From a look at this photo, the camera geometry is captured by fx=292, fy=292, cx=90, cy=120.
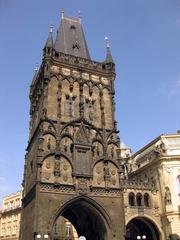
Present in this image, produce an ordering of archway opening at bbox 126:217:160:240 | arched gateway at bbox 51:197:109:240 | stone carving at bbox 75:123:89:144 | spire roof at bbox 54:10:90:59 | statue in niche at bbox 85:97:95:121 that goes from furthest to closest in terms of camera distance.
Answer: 1. archway opening at bbox 126:217:160:240
2. spire roof at bbox 54:10:90:59
3. statue in niche at bbox 85:97:95:121
4. stone carving at bbox 75:123:89:144
5. arched gateway at bbox 51:197:109:240

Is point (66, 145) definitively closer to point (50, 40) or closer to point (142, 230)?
point (50, 40)

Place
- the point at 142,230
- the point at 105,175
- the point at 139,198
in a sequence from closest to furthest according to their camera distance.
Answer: the point at 105,175
the point at 139,198
the point at 142,230

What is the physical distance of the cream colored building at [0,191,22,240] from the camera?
2250 inches

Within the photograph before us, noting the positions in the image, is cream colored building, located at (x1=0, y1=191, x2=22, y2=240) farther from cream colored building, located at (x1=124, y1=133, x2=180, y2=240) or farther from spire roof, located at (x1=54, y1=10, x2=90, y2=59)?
spire roof, located at (x1=54, y1=10, x2=90, y2=59)

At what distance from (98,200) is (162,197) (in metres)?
14.2

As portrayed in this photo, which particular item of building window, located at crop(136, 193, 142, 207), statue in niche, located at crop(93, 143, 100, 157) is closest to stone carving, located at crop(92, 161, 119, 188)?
statue in niche, located at crop(93, 143, 100, 157)

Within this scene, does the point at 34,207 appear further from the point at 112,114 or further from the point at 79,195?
the point at 112,114

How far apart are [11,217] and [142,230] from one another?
2954 cm

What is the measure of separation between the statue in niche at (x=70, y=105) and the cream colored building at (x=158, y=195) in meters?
14.4

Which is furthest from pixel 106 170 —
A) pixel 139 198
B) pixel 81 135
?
pixel 139 198

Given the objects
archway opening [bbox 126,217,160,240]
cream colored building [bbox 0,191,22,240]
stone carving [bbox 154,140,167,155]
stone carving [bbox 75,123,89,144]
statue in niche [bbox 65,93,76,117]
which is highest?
statue in niche [bbox 65,93,76,117]

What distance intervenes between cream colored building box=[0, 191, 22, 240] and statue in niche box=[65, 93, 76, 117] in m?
33.3

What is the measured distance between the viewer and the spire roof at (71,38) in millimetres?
37250

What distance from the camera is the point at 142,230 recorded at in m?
42.1
